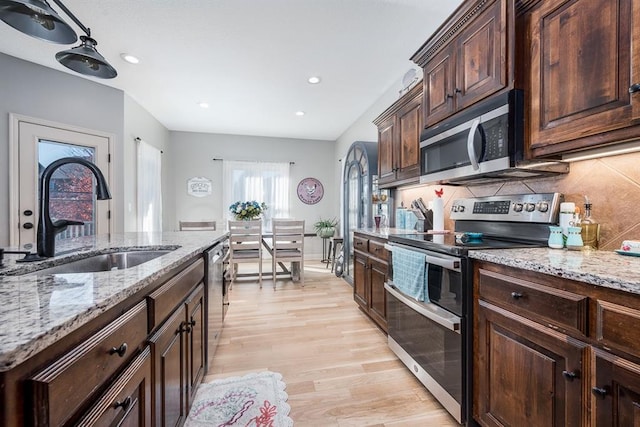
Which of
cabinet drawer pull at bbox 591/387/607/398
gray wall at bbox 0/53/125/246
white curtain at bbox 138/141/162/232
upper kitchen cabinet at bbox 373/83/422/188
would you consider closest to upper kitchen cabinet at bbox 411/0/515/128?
upper kitchen cabinet at bbox 373/83/422/188

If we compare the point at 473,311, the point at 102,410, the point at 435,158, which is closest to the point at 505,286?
the point at 473,311

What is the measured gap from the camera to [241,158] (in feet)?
19.9

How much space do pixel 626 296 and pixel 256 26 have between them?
2.83 meters

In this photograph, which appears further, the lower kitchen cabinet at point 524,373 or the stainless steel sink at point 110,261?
the stainless steel sink at point 110,261

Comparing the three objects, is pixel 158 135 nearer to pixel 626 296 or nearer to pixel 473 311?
pixel 473 311

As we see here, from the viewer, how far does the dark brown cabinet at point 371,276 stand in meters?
2.46

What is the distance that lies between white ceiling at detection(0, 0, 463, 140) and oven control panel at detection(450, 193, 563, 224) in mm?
1496

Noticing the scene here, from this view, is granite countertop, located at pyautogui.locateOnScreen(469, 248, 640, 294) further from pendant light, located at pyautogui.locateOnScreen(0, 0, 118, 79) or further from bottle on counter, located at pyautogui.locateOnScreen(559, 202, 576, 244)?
pendant light, located at pyautogui.locateOnScreen(0, 0, 118, 79)

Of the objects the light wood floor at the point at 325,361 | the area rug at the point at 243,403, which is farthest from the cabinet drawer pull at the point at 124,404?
the light wood floor at the point at 325,361

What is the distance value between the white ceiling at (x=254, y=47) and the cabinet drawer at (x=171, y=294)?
2024mm

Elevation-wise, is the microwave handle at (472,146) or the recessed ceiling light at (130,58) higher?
the recessed ceiling light at (130,58)

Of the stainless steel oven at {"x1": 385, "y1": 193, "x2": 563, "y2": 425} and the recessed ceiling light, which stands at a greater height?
the recessed ceiling light

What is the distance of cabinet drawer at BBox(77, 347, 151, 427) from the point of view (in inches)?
26.7

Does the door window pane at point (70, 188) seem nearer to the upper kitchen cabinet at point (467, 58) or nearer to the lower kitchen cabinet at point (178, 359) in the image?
the lower kitchen cabinet at point (178, 359)
